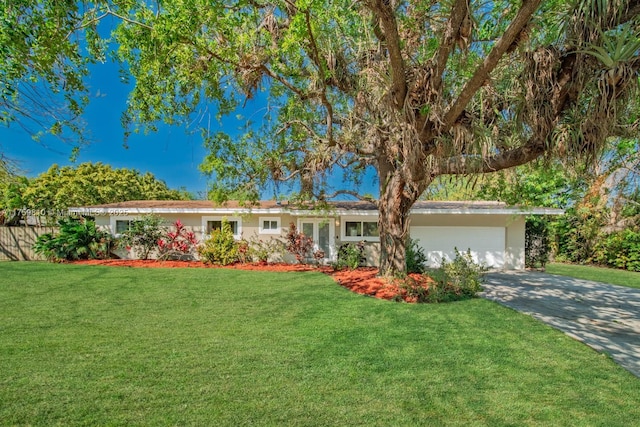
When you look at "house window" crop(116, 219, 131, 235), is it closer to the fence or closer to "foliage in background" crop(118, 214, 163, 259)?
"foliage in background" crop(118, 214, 163, 259)

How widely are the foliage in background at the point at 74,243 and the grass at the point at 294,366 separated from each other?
7708 mm

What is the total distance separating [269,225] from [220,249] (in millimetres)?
2411

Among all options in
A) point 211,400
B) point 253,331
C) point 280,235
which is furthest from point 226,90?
point 280,235

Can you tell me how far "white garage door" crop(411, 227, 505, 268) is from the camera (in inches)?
567

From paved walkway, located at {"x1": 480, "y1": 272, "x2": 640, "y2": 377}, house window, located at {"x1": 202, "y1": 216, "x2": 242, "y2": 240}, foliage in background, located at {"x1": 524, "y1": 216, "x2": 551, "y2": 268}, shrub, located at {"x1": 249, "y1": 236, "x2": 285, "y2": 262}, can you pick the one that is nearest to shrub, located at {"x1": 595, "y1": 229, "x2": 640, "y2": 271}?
foliage in background, located at {"x1": 524, "y1": 216, "x2": 551, "y2": 268}

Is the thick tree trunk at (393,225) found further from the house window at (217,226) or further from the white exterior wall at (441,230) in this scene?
the house window at (217,226)

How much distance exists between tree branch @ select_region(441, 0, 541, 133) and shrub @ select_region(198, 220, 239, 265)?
10.2 m

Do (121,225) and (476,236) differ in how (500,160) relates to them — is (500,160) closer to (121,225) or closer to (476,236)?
(476,236)

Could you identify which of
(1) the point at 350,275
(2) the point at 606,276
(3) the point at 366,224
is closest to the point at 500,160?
(1) the point at 350,275

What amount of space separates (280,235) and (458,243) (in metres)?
7.61

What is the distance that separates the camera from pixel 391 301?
7.54m

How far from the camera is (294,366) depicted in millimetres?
4047

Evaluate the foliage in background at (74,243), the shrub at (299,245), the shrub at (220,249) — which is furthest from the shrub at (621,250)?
the foliage in background at (74,243)

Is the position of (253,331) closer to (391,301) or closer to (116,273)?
(391,301)
